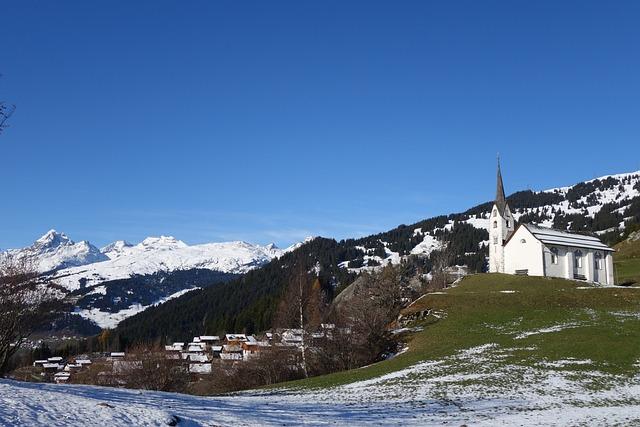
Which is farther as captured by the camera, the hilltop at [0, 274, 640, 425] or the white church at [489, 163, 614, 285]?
the white church at [489, 163, 614, 285]

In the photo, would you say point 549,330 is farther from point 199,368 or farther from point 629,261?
point 629,261

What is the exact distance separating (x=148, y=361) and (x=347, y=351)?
2628 cm

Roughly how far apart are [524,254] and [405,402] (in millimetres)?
65753

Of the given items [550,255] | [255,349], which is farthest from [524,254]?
[255,349]

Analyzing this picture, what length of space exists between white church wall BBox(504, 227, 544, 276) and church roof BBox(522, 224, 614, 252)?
1.14 meters

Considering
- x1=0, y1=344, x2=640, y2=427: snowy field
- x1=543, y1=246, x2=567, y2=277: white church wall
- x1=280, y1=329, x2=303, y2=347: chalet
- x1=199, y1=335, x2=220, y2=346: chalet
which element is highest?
x1=543, y1=246, x2=567, y2=277: white church wall

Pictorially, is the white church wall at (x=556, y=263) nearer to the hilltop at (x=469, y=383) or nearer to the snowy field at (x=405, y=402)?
the hilltop at (x=469, y=383)

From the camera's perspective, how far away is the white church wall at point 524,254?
280 ft

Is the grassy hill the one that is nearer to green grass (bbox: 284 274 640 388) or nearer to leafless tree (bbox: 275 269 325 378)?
green grass (bbox: 284 274 640 388)

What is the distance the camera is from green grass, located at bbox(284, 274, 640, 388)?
3853 centimetres

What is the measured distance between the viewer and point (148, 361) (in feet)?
220

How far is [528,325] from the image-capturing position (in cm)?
5078

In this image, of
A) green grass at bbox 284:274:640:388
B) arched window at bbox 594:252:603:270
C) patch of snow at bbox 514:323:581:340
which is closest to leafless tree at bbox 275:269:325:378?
green grass at bbox 284:274:640:388

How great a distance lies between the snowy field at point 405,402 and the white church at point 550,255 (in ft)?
170
